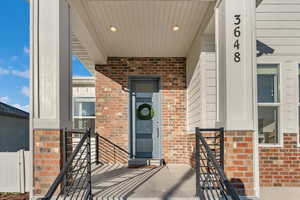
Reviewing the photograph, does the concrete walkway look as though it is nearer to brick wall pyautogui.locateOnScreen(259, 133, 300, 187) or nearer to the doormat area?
brick wall pyautogui.locateOnScreen(259, 133, 300, 187)

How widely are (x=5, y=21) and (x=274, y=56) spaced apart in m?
15.3

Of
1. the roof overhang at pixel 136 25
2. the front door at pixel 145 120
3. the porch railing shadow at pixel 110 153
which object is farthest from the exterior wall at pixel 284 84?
the porch railing shadow at pixel 110 153

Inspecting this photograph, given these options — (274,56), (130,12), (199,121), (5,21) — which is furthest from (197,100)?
(5,21)

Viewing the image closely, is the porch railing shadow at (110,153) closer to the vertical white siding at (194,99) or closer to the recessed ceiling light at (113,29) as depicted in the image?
the vertical white siding at (194,99)

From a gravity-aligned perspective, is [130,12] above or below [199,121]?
above

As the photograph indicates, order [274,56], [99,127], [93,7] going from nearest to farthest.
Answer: [93,7] → [274,56] → [99,127]

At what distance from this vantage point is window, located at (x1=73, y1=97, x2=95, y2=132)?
675cm

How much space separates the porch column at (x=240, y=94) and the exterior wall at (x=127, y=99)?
2.94 metres

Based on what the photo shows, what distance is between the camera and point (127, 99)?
18.8 feet

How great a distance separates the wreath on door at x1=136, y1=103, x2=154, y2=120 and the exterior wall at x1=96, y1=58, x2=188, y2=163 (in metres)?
0.32

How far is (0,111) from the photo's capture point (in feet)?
28.8

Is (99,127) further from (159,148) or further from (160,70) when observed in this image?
(160,70)

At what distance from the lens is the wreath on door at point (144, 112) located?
5.81 m

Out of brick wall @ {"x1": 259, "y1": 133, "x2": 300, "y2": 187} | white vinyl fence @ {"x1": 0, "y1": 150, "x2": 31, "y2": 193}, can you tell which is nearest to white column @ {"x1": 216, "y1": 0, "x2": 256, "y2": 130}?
brick wall @ {"x1": 259, "y1": 133, "x2": 300, "y2": 187}
